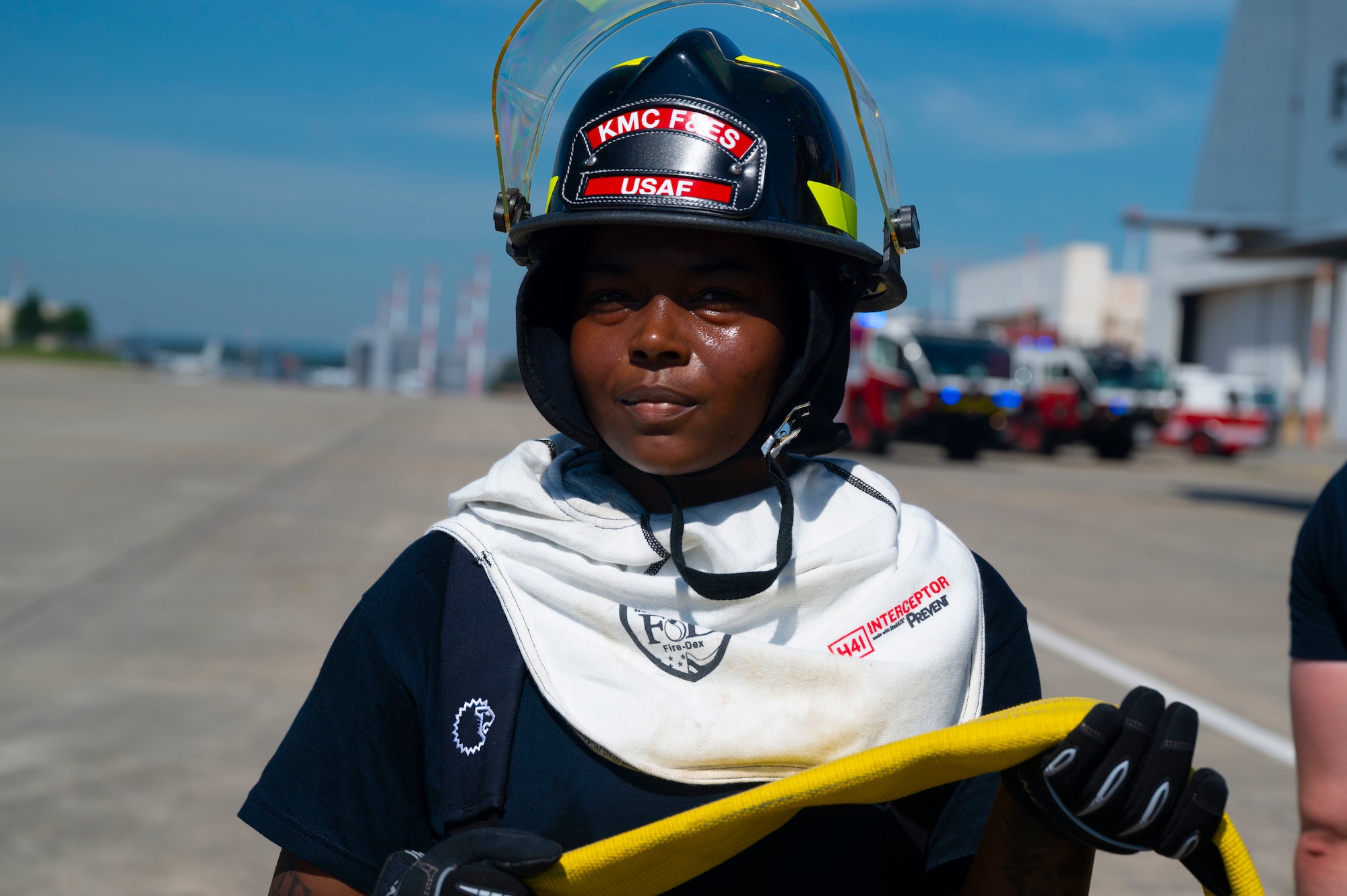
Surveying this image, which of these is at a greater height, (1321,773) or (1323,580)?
(1323,580)

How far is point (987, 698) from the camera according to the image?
60.2 inches

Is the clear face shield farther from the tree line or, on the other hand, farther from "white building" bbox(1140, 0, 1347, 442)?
the tree line

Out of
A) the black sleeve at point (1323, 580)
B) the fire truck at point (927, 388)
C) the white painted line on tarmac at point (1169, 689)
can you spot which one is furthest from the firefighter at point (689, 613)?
the fire truck at point (927, 388)

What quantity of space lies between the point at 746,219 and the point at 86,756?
4.01m

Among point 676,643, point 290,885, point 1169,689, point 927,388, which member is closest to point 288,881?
point 290,885

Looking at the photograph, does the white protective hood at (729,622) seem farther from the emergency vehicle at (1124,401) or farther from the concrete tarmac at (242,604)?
the emergency vehicle at (1124,401)

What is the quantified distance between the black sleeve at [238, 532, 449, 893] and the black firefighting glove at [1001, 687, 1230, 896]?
70 centimetres

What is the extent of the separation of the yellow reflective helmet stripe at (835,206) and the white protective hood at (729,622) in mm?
347

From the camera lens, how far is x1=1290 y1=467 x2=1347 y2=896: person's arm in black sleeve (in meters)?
2.02

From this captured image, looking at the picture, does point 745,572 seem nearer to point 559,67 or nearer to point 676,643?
point 676,643

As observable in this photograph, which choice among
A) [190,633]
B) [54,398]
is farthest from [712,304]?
[54,398]

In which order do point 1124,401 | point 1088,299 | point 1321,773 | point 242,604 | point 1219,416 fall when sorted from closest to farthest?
point 1321,773 → point 242,604 → point 1124,401 → point 1219,416 → point 1088,299

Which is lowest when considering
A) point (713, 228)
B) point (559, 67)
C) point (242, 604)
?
point (242, 604)

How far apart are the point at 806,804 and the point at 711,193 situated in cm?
72
